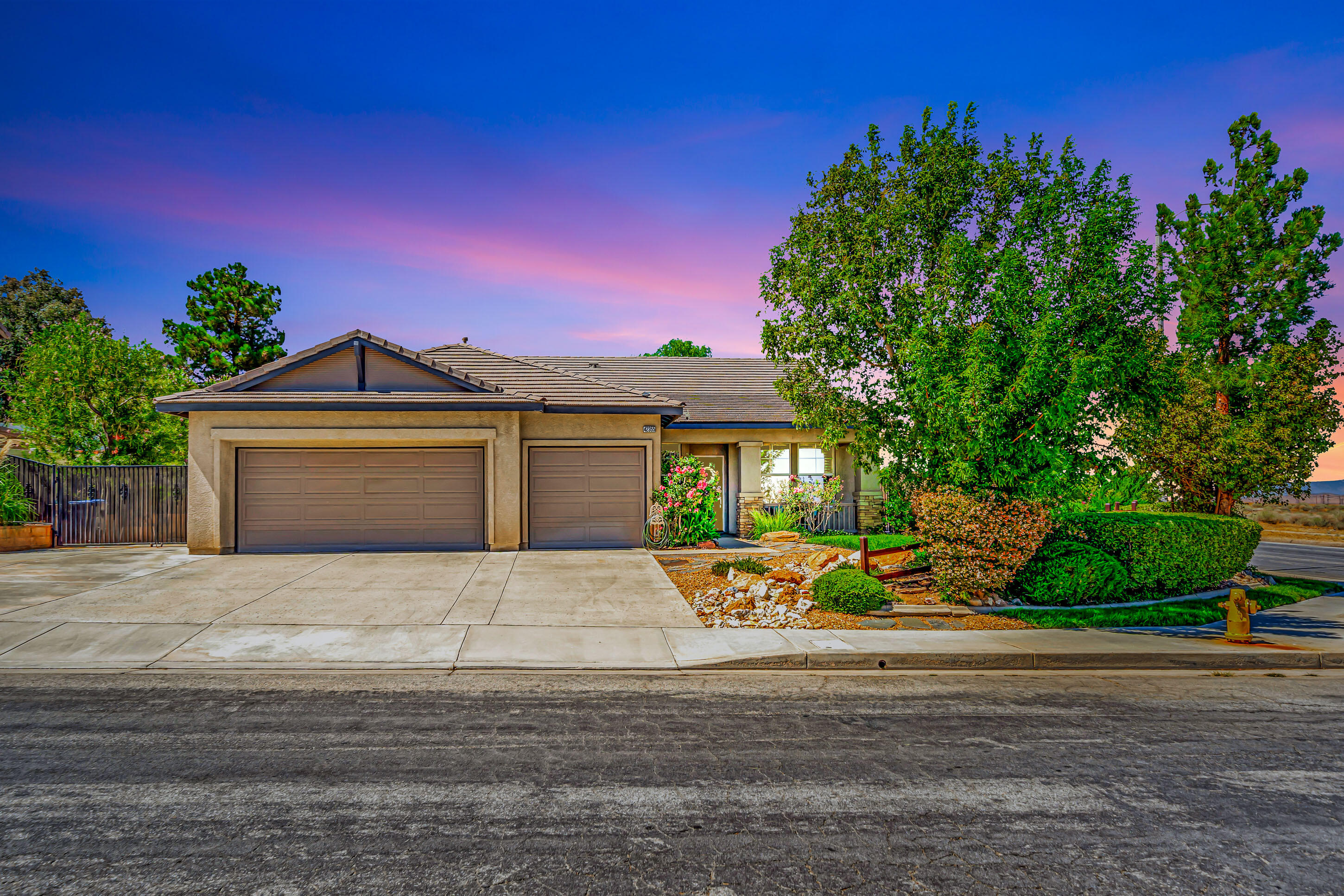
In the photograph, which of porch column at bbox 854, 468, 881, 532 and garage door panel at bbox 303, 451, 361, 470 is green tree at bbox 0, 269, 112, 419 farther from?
porch column at bbox 854, 468, 881, 532

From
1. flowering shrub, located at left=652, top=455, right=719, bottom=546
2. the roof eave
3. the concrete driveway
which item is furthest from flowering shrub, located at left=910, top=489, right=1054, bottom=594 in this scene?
the roof eave

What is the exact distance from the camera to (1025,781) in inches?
169

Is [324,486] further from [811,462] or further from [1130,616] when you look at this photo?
[1130,616]

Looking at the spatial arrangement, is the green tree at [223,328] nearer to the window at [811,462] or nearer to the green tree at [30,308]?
the green tree at [30,308]

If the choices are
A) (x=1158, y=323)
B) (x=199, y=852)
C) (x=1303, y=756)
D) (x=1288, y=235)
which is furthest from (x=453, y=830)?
(x=1288, y=235)

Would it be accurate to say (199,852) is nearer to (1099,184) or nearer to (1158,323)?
(1158,323)

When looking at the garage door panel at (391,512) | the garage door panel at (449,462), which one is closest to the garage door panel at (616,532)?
the garage door panel at (449,462)

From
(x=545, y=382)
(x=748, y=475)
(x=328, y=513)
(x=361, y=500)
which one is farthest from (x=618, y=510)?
(x=328, y=513)

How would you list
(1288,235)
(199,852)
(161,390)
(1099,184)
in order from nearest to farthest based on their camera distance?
(199,852) < (1099,184) < (1288,235) < (161,390)

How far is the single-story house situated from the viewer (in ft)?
44.0

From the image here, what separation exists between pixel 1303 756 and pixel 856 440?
7.59 meters

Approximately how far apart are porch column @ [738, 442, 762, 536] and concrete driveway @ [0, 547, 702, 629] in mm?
5376

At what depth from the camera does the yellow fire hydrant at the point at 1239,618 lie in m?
7.99

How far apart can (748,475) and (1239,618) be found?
11355mm
